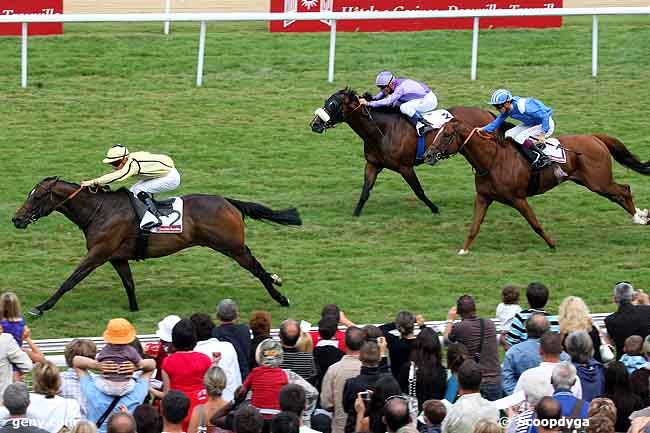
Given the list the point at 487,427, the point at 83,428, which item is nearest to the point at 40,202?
the point at 83,428

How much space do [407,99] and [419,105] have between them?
0.45ft

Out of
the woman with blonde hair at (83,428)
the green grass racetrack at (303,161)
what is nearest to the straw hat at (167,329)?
the woman with blonde hair at (83,428)

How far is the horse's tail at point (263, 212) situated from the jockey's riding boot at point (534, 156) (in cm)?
251

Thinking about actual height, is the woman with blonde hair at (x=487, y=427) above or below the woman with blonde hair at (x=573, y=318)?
below

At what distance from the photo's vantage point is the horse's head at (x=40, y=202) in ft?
37.9

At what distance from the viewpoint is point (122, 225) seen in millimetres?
11633

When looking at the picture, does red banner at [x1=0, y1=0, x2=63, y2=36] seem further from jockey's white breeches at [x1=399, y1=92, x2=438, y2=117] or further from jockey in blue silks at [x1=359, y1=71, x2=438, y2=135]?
jockey's white breeches at [x1=399, y1=92, x2=438, y2=117]

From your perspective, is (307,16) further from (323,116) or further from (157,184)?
(157,184)

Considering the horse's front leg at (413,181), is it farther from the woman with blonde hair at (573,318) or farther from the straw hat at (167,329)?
the straw hat at (167,329)

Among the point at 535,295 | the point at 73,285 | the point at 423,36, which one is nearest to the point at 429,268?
the point at 73,285

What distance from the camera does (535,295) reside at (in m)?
8.73

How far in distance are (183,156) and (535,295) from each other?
7.88m

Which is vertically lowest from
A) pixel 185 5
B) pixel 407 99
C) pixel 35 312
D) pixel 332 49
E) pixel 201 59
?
pixel 35 312

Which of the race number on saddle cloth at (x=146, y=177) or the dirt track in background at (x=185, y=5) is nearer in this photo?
the race number on saddle cloth at (x=146, y=177)
